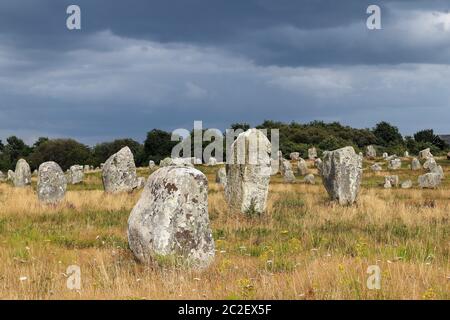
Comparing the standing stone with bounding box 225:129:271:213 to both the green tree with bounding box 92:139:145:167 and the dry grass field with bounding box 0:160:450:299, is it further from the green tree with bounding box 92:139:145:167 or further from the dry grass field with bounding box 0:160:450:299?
the green tree with bounding box 92:139:145:167

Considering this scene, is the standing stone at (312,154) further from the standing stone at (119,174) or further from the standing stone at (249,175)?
the standing stone at (249,175)

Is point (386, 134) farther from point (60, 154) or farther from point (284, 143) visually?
point (60, 154)

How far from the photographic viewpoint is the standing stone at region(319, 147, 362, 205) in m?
23.5

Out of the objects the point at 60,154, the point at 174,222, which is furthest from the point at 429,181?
the point at 60,154

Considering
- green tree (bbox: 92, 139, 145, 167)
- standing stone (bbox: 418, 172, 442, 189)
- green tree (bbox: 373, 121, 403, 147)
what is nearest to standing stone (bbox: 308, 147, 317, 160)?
green tree (bbox: 373, 121, 403, 147)

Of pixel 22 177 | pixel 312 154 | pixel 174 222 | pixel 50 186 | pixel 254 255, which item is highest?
pixel 312 154

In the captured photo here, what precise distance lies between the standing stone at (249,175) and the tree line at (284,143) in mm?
54221

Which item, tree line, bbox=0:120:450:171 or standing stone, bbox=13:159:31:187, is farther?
tree line, bbox=0:120:450:171

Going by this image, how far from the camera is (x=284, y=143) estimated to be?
78.2 metres

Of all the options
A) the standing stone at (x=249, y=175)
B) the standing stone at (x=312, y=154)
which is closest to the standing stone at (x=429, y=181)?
the standing stone at (x=249, y=175)

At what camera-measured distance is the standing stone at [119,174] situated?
29203 mm

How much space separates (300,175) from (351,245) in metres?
34.7

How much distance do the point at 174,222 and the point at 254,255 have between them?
2429mm

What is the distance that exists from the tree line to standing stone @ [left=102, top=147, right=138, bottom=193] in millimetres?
45882
